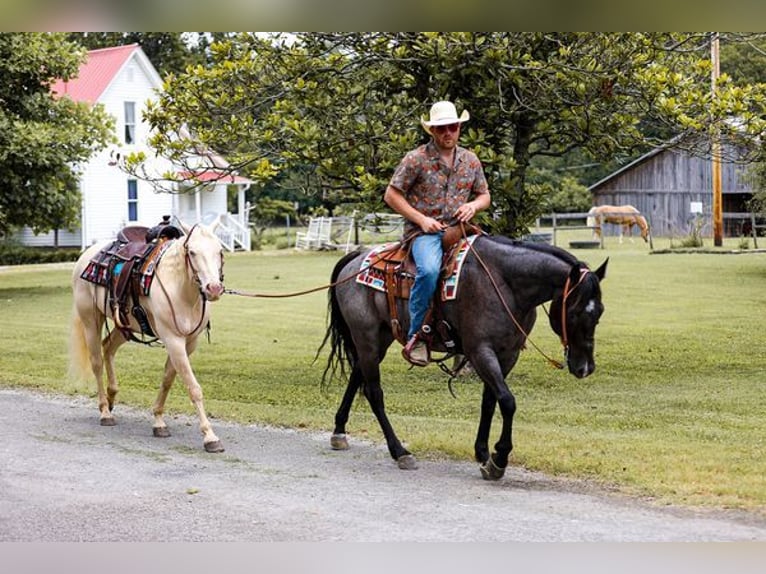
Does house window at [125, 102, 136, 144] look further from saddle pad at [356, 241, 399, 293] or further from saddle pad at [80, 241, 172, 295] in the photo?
saddle pad at [356, 241, 399, 293]

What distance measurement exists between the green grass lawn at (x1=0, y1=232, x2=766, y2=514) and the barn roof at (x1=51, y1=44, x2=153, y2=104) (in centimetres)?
1171

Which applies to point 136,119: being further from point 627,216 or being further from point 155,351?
point 155,351

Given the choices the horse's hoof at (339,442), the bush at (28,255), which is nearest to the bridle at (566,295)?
the horse's hoof at (339,442)

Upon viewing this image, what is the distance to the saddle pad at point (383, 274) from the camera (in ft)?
23.1

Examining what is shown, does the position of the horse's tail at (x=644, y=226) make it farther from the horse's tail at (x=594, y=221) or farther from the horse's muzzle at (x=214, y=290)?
the horse's muzzle at (x=214, y=290)

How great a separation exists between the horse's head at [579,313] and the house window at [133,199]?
27534 millimetres

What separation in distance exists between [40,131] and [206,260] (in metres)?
13.2

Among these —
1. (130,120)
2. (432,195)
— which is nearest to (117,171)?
(130,120)

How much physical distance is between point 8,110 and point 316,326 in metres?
7.58

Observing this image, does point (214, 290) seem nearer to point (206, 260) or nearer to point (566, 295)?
point (206, 260)

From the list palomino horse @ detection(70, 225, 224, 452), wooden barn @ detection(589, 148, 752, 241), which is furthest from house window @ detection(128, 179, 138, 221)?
palomino horse @ detection(70, 225, 224, 452)

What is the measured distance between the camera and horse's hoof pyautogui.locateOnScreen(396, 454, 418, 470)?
722 centimetres

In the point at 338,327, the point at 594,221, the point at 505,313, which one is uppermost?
the point at 594,221

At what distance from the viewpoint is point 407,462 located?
7219 mm
